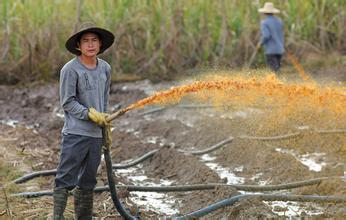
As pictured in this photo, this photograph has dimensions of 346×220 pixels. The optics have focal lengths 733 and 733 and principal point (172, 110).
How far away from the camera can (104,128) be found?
184 inches

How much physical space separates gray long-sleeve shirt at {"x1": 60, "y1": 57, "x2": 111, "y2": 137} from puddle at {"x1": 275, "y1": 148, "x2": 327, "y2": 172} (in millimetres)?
2504

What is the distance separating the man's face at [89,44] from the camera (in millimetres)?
4637

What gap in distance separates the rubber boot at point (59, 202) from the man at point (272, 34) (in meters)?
7.67

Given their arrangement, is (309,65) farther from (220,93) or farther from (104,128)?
(104,128)

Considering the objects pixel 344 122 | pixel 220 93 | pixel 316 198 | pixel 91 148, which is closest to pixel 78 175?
pixel 91 148

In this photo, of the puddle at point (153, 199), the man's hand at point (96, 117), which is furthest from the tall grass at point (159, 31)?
the man's hand at point (96, 117)

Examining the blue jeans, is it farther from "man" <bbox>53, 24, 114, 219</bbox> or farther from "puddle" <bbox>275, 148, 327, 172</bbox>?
"puddle" <bbox>275, 148, 327, 172</bbox>

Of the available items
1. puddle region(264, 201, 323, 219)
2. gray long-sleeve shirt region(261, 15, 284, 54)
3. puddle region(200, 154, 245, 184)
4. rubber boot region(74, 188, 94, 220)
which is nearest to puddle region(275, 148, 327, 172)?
puddle region(200, 154, 245, 184)

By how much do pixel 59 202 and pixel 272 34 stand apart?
25.6 ft

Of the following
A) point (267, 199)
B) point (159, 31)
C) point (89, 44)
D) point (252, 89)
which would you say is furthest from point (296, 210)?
point (159, 31)

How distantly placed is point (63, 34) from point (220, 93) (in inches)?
253

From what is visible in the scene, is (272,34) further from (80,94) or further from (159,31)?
(80,94)

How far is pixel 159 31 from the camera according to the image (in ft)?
43.0

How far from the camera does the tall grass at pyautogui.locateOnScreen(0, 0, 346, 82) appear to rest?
12680 millimetres
